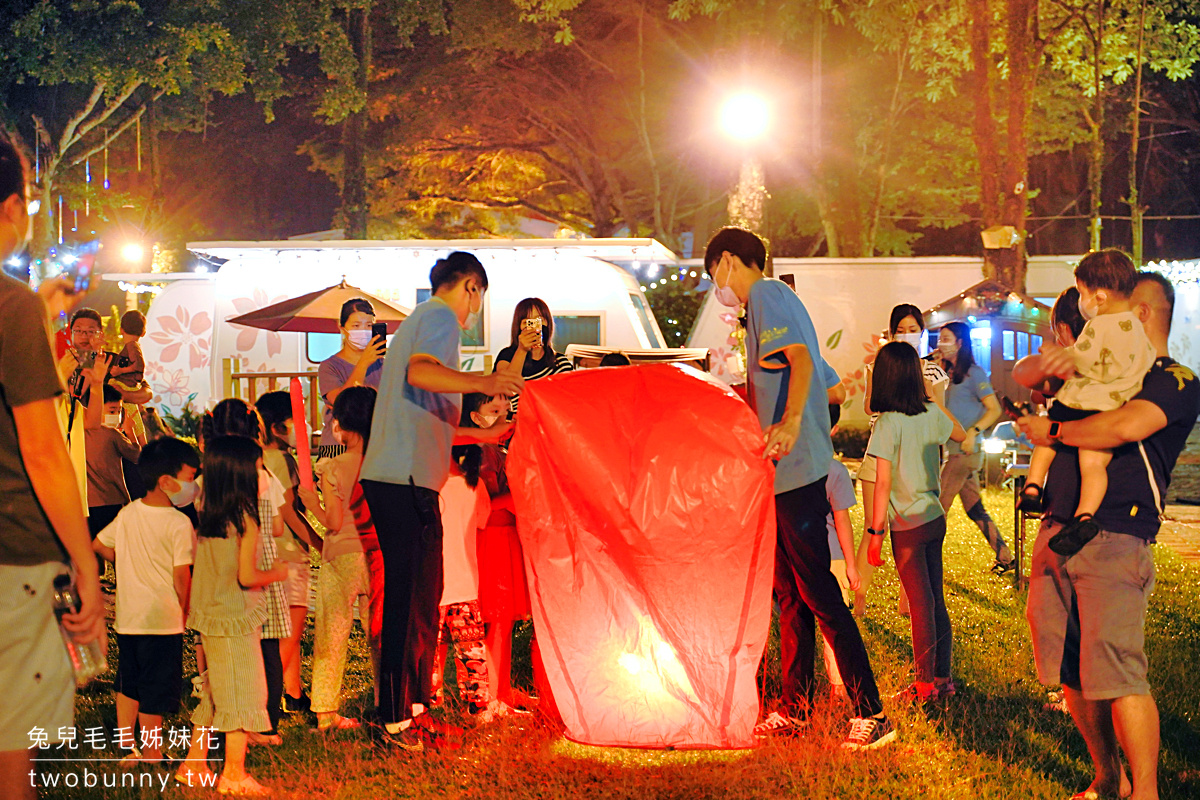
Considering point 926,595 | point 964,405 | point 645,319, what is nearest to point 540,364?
point 926,595

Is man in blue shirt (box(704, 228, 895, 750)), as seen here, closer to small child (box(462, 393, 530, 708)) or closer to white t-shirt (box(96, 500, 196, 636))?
small child (box(462, 393, 530, 708))

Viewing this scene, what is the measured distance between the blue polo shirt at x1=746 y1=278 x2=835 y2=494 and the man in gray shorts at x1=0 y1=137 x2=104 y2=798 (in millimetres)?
2697

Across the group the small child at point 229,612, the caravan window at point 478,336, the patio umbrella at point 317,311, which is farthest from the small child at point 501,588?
the caravan window at point 478,336

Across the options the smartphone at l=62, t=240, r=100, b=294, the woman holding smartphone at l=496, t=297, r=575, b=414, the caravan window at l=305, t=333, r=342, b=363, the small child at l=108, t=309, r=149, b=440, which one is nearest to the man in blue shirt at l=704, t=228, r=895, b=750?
the woman holding smartphone at l=496, t=297, r=575, b=414

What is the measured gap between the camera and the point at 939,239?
3403 cm

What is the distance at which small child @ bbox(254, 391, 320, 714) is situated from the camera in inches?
Answer: 193

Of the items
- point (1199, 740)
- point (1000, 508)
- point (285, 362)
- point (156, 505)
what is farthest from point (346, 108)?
point (1199, 740)

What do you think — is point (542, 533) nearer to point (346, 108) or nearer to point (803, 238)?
point (346, 108)

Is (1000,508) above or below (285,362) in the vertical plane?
below

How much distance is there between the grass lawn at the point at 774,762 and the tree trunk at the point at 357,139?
58.6 feet

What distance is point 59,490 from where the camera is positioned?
2.61 m

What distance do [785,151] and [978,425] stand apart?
1860 centimetres

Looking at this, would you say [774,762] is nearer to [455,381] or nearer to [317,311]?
[455,381]

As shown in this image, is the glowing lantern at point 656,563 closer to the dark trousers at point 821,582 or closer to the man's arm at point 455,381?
the dark trousers at point 821,582
